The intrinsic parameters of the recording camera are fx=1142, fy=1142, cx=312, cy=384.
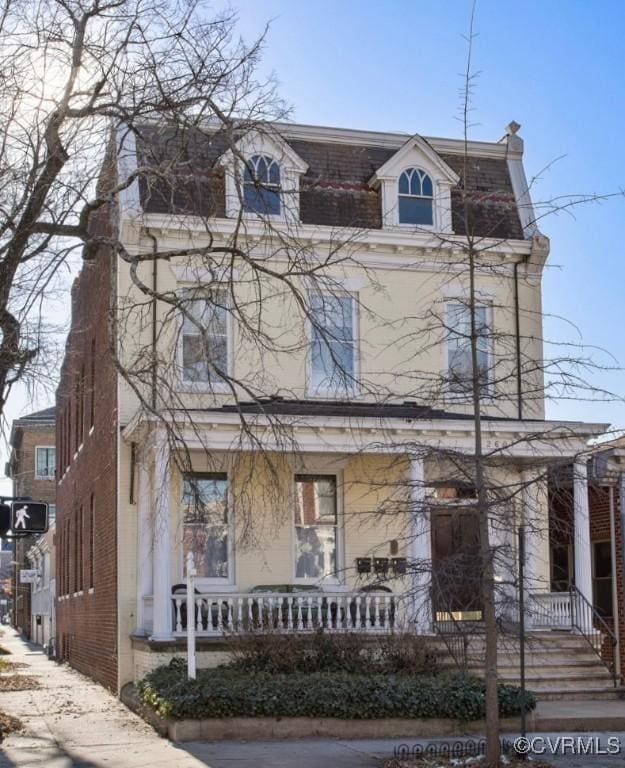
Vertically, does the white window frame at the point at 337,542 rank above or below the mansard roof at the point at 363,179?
below

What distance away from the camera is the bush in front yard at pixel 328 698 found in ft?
44.1

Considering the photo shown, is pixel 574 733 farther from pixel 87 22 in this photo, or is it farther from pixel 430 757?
pixel 87 22

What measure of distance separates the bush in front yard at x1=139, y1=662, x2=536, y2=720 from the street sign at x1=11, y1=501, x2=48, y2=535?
9.28 feet

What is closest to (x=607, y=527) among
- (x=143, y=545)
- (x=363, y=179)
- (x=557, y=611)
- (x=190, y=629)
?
(x=557, y=611)

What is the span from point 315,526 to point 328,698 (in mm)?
6091

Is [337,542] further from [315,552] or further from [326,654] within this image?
[326,654]

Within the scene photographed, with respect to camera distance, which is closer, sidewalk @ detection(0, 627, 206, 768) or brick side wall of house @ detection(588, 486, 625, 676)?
sidewalk @ detection(0, 627, 206, 768)

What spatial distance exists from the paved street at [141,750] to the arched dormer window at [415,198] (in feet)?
30.3

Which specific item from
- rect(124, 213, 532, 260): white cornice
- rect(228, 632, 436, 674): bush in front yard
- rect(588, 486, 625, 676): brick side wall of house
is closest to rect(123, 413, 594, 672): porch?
rect(228, 632, 436, 674): bush in front yard

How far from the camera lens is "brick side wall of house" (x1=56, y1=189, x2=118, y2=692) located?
20047 mm

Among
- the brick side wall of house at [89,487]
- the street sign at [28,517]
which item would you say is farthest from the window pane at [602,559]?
the street sign at [28,517]

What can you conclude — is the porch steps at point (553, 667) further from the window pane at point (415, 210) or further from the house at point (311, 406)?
the window pane at point (415, 210)

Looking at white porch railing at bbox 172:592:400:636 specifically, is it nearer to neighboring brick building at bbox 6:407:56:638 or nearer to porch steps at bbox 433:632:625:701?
porch steps at bbox 433:632:625:701

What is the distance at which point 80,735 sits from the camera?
1406cm
